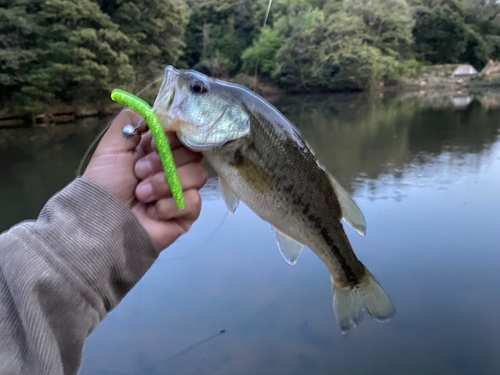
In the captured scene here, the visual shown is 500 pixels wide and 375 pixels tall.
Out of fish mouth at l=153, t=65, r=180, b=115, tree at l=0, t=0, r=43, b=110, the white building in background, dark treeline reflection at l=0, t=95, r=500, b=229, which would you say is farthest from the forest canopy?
fish mouth at l=153, t=65, r=180, b=115

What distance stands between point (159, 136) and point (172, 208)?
36 cm

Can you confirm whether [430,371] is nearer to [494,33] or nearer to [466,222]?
[466,222]

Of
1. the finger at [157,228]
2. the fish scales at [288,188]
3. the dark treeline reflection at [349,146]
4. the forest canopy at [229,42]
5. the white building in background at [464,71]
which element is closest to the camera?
the fish scales at [288,188]

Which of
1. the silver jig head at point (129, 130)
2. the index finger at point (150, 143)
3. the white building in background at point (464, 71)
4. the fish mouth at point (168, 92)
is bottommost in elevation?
the white building in background at point (464, 71)

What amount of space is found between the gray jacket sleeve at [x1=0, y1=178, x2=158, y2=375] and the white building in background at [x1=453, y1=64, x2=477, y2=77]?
4774 centimetres

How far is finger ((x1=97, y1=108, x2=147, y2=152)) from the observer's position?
1.76 m

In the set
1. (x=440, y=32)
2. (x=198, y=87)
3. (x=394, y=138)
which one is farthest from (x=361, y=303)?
(x=440, y=32)

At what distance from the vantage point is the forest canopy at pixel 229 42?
21.2 m

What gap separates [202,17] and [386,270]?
39161 millimetres

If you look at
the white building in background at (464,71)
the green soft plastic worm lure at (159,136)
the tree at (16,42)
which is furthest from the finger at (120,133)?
the white building in background at (464,71)

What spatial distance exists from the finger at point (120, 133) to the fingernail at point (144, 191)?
0.60 ft

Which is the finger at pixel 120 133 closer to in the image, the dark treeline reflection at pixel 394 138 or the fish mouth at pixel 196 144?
the fish mouth at pixel 196 144

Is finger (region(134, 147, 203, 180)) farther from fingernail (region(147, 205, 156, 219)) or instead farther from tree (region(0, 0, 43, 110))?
tree (region(0, 0, 43, 110))

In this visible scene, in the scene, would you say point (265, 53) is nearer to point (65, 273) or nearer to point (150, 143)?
point (150, 143)
